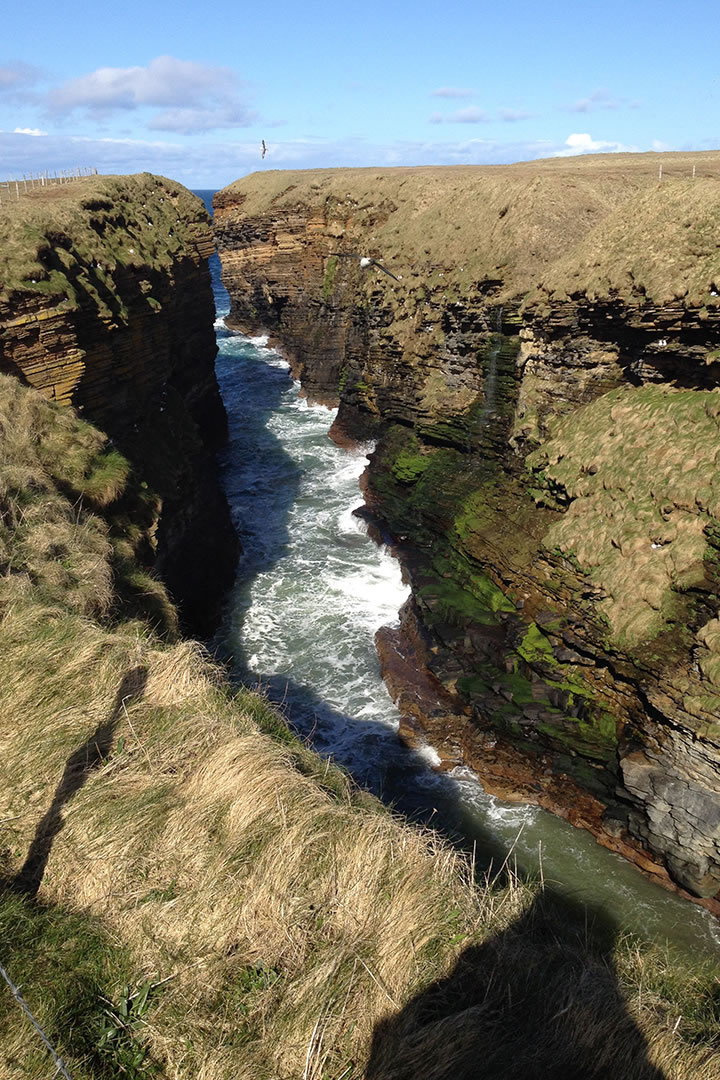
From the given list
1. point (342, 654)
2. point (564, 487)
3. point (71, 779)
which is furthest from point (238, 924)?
point (564, 487)

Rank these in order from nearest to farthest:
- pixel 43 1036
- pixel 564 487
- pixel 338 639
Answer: pixel 43 1036
pixel 564 487
pixel 338 639

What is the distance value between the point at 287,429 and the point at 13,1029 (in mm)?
35271

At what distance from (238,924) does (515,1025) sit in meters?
1.97

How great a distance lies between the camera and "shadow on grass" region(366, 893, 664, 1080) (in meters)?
4.07

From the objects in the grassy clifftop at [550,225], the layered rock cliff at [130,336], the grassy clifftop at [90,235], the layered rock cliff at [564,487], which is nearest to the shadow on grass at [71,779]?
the layered rock cliff at [130,336]

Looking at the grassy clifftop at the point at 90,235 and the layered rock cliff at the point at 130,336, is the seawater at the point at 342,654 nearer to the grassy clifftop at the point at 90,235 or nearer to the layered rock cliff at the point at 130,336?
the layered rock cliff at the point at 130,336

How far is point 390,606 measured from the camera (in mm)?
21609

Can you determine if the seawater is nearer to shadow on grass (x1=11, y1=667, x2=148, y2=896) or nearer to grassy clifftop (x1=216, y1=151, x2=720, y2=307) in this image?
shadow on grass (x1=11, y1=667, x2=148, y2=896)

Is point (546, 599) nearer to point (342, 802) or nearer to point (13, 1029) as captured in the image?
point (342, 802)

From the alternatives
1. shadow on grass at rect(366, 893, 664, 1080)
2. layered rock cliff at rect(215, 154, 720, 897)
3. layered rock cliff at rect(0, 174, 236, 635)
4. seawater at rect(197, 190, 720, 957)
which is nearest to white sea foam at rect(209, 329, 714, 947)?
seawater at rect(197, 190, 720, 957)

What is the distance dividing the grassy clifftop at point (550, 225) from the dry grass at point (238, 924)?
52.5ft

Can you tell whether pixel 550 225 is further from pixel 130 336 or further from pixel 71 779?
pixel 71 779

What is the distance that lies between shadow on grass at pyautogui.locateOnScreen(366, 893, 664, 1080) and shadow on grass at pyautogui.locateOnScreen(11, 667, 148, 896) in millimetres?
2628

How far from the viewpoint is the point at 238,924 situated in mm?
4656
